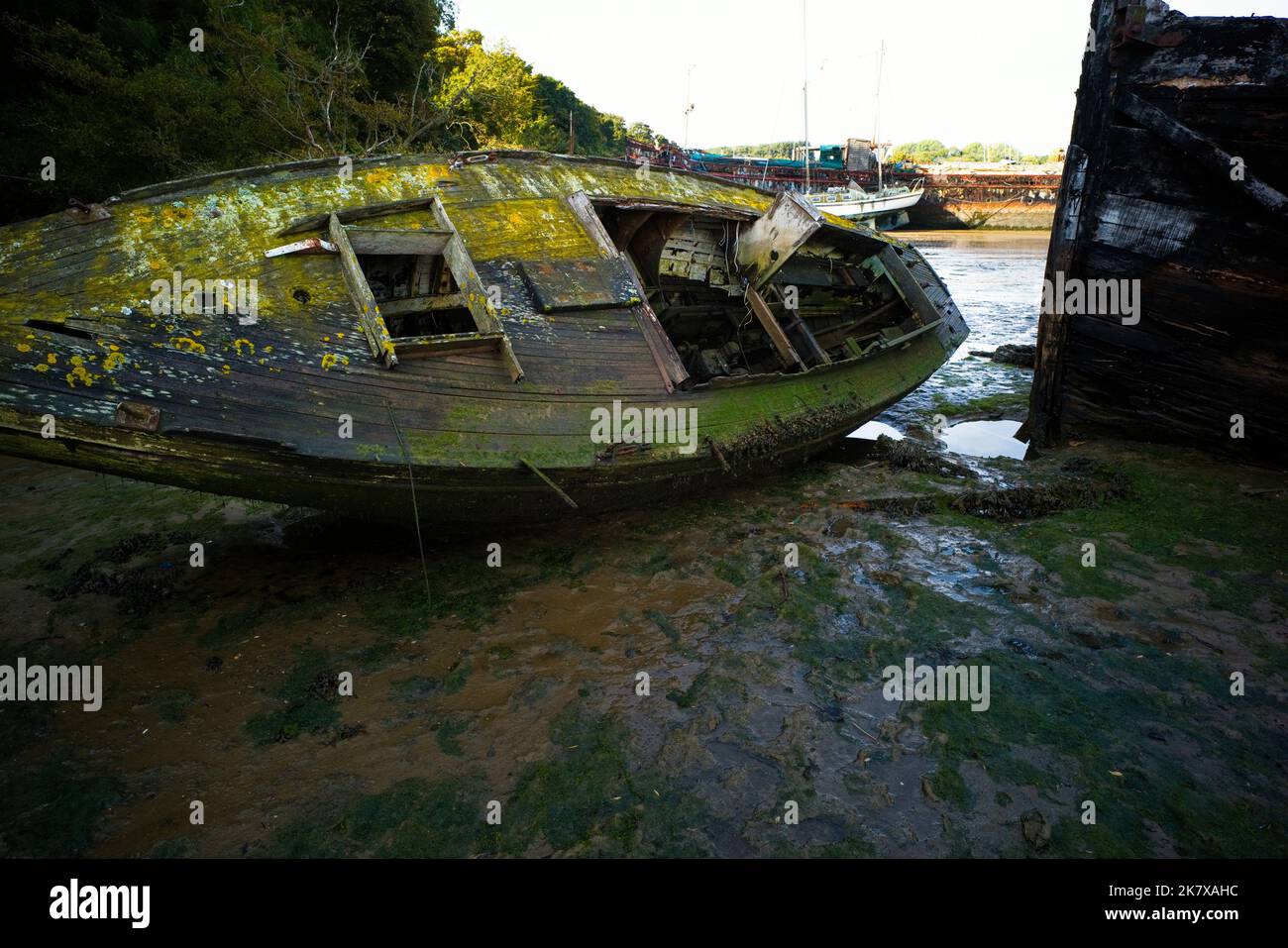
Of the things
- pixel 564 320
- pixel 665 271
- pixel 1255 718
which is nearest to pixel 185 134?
pixel 665 271

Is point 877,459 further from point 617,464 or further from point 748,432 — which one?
point 617,464

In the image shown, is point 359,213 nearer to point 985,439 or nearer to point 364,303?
point 364,303

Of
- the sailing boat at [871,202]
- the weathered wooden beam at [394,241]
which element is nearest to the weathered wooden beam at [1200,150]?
the weathered wooden beam at [394,241]

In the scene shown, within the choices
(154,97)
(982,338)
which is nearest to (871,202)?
(982,338)

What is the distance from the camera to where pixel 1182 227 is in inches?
236

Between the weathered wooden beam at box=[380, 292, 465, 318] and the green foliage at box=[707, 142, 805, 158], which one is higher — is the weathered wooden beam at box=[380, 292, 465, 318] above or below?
below

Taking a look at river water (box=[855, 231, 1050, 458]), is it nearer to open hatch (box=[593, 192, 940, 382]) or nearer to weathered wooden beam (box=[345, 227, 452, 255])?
open hatch (box=[593, 192, 940, 382])

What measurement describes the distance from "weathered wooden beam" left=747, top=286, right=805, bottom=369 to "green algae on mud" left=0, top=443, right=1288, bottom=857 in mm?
1705

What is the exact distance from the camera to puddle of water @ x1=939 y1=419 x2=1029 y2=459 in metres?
7.88

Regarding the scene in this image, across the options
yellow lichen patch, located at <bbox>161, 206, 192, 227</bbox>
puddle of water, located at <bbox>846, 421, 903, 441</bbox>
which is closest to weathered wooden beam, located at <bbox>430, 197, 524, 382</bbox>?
yellow lichen patch, located at <bbox>161, 206, 192, 227</bbox>

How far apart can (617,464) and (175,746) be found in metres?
3.27

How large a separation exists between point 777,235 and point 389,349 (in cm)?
464

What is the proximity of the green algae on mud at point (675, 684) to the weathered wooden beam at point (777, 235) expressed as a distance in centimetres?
293

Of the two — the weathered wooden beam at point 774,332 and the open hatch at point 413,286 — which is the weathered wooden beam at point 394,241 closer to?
the open hatch at point 413,286
